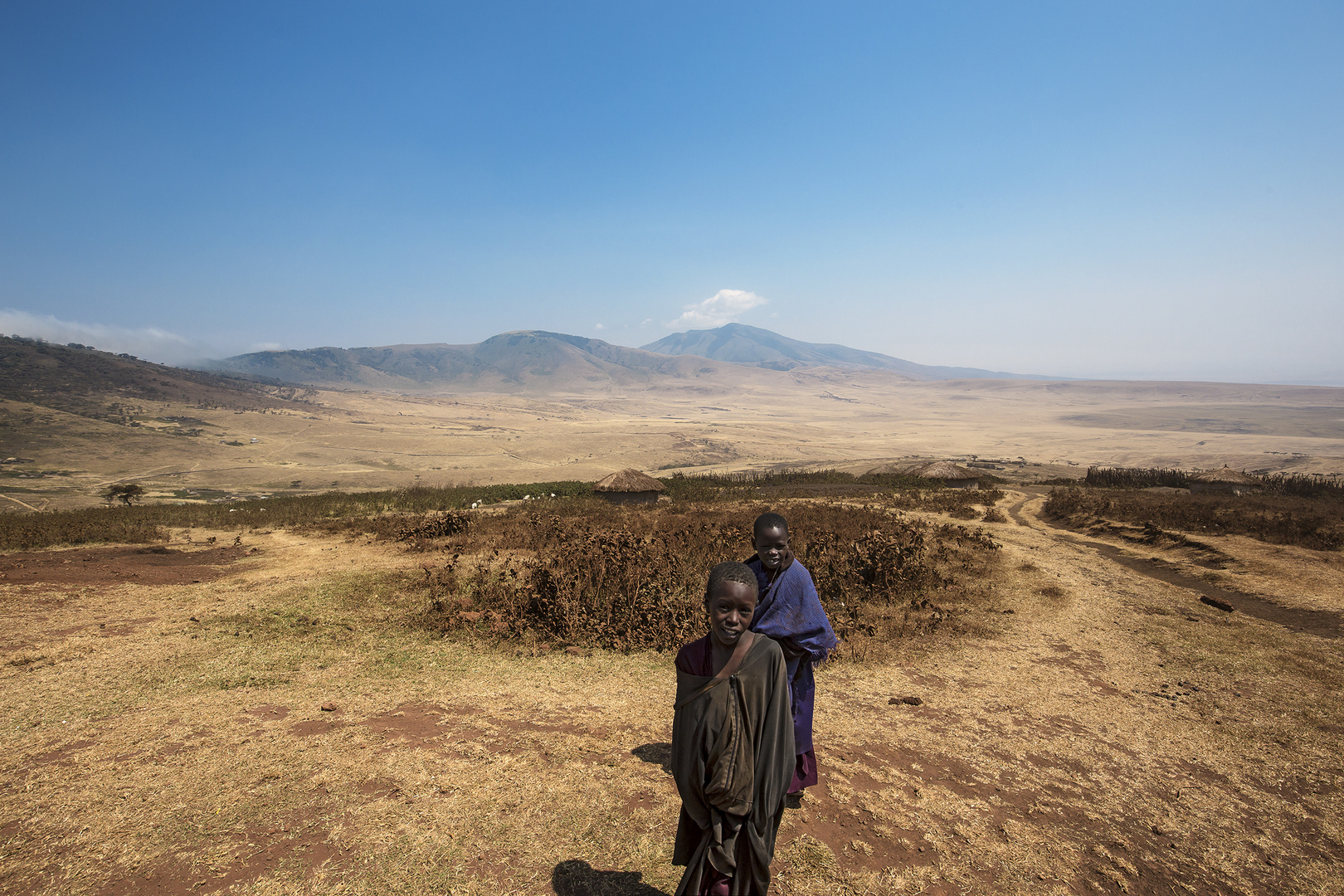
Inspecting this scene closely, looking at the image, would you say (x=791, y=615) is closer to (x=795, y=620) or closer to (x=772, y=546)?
(x=795, y=620)

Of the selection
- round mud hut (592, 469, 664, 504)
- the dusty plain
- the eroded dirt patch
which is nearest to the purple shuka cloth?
the eroded dirt patch

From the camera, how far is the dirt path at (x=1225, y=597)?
8656mm

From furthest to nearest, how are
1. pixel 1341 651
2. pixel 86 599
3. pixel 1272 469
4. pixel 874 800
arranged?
pixel 1272 469 → pixel 86 599 → pixel 1341 651 → pixel 874 800

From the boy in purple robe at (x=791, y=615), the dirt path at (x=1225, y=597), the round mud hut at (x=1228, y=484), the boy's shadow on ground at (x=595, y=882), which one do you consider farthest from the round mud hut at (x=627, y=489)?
the round mud hut at (x=1228, y=484)

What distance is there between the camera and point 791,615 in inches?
143

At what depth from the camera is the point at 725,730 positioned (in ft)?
8.07

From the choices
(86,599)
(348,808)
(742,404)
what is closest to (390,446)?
(86,599)

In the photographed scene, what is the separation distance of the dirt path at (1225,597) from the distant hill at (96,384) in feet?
224

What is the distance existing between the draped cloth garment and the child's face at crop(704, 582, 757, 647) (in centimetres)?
109

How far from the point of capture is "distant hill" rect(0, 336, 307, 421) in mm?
55072

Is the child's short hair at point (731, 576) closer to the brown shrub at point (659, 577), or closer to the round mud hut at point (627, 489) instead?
the brown shrub at point (659, 577)

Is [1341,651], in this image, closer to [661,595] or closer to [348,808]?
[661,595]

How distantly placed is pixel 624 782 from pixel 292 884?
6.85ft

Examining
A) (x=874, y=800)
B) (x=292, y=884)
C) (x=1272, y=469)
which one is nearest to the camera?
(x=292, y=884)
